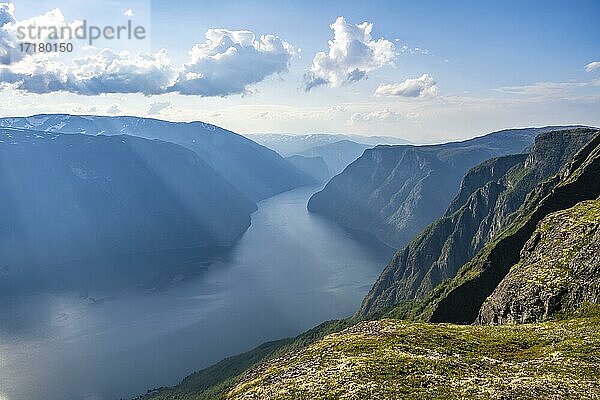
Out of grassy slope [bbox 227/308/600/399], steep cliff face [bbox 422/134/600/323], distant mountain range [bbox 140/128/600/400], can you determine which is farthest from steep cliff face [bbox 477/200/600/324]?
steep cliff face [bbox 422/134/600/323]

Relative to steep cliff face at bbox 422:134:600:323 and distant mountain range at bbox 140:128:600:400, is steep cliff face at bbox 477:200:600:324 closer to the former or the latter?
distant mountain range at bbox 140:128:600:400

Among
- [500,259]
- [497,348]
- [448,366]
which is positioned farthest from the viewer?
[500,259]

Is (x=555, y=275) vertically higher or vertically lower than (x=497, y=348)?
higher

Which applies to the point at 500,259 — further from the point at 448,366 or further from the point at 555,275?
the point at 448,366

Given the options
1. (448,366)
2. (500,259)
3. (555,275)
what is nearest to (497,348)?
(448,366)

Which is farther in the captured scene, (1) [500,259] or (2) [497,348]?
(1) [500,259]

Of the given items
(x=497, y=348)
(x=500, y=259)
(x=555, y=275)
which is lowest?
(x=500, y=259)

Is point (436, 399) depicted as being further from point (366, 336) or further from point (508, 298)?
point (508, 298)

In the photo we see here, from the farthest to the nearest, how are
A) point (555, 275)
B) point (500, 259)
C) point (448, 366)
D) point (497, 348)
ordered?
point (500, 259) < point (555, 275) < point (497, 348) < point (448, 366)
